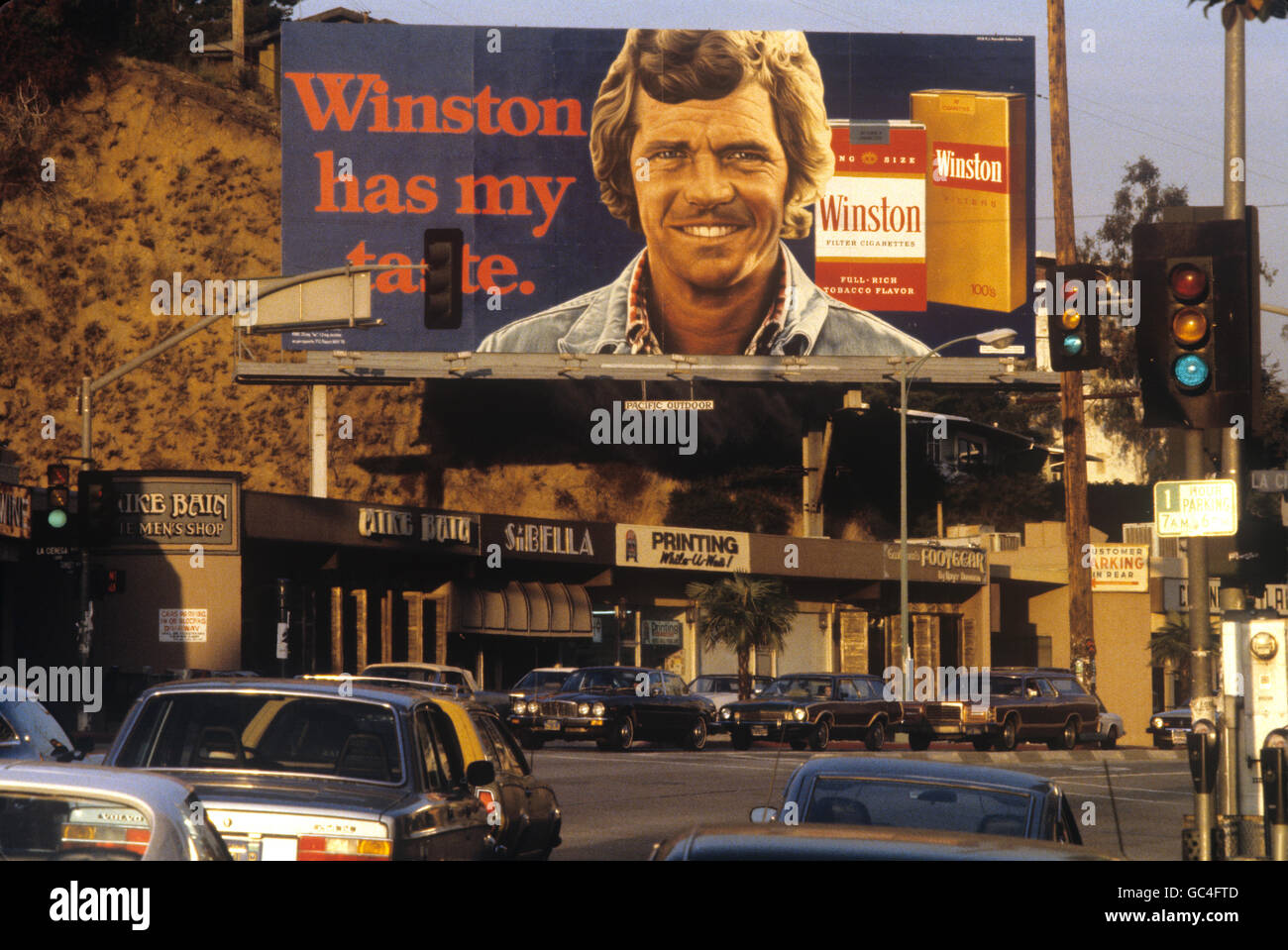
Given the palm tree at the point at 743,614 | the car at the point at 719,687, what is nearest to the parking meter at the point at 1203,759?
the car at the point at 719,687

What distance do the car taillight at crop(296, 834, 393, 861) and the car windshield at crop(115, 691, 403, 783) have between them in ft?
2.61

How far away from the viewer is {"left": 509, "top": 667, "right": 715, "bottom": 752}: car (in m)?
30.9

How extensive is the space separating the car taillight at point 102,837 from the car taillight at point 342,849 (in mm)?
Result: 2787

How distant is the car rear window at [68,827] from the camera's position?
233 inches

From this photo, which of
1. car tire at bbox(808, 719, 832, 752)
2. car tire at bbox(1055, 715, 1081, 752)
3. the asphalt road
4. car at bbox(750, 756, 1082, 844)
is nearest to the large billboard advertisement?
car tire at bbox(1055, 715, 1081, 752)

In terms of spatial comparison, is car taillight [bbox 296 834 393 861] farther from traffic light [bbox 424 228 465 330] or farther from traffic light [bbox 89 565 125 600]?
traffic light [bbox 89 565 125 600]

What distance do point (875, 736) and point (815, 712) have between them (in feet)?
6.98

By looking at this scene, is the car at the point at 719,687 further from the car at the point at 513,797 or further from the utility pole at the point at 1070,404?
the car at the point at 513,797

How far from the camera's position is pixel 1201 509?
10.9m

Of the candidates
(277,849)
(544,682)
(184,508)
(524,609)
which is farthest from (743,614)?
(277,849)

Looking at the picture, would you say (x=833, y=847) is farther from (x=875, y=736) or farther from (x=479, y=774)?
(x=875, y=736)

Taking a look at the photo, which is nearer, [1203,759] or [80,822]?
[80,822]
